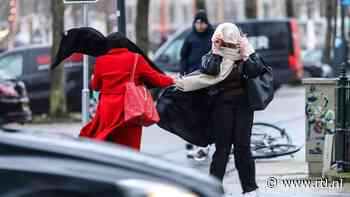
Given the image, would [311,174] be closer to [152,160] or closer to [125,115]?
[125,115]

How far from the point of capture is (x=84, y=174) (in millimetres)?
4109

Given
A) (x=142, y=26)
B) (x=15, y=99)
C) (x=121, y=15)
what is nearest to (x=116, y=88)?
(x=121, y=15)

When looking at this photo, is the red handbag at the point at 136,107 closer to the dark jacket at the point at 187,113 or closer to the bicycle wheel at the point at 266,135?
the dark jacket at the point at 187,113

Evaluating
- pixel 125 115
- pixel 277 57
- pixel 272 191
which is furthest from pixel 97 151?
pixel 277 57

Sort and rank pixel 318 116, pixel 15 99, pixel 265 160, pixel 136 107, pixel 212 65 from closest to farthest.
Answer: pixel 136 107 < pixel 212 65 < pixel 318 116 < pixel 265 160 < pixel 15 99

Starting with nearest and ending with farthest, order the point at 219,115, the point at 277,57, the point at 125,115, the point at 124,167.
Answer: the point at 124,167
the point at 125,115
the point at 219,115
the point at 277,57

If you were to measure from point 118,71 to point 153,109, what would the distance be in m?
0.45

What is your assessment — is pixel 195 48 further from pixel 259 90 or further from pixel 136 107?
pixel 136 107

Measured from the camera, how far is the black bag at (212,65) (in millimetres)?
8094

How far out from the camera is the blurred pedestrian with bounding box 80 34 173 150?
777 cm

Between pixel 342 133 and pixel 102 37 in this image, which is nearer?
pixel 102 37

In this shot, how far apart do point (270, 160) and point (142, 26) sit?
10.6 m

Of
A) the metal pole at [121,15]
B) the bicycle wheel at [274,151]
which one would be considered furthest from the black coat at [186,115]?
the bicycle wheel at [274,151]

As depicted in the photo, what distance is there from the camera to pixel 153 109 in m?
7.90
